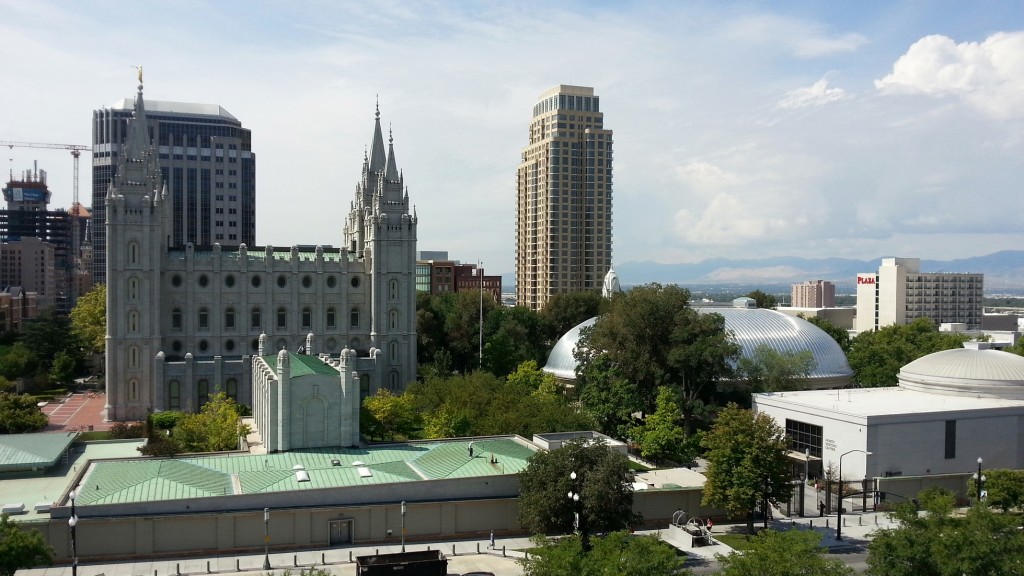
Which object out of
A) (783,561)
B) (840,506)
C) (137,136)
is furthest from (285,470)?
(137,136)

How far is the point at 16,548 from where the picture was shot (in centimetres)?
3234

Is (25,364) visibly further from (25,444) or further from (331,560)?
(331,560)

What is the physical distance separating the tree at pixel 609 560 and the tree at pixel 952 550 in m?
7.80

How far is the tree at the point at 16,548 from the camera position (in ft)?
105

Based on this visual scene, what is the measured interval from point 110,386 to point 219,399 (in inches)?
800

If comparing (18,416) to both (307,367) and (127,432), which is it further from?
(307,367)

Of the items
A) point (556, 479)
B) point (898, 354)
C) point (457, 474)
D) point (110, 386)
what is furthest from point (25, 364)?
point (898, 354)

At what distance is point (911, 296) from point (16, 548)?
176 m

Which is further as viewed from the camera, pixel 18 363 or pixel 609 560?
pixel 18 363

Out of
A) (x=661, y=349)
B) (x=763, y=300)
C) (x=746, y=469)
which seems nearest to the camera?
(x=746, y=469)

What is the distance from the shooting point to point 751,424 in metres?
49.6

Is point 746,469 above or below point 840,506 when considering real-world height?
above

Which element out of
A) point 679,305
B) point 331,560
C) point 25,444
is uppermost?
Result: point 679,305

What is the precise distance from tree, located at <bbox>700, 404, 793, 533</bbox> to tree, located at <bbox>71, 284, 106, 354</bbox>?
84861mm
